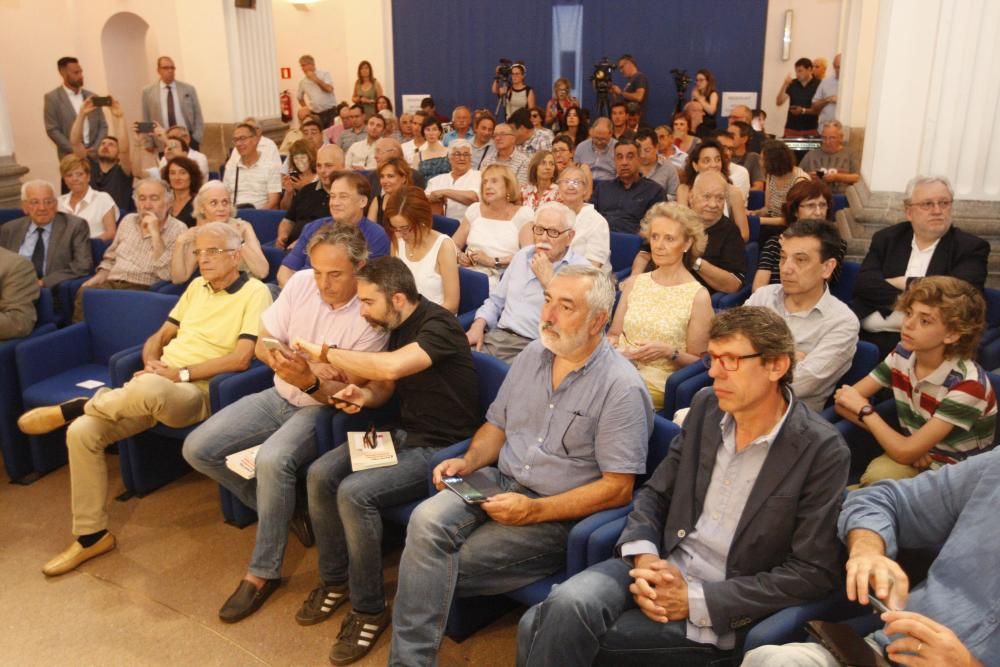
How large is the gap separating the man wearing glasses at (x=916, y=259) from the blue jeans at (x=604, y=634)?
197 cm

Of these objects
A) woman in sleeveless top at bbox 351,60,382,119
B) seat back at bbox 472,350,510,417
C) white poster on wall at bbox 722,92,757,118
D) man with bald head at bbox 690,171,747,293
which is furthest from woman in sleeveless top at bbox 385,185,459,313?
white poster on wall at bbox 722,92,757,118

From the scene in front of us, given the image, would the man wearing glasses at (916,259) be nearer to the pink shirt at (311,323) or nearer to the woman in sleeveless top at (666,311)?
the woman in sleeveless top at (666,311)

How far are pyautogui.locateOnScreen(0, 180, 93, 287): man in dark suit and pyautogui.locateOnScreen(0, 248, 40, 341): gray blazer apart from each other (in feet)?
2.41

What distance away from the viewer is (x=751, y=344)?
2.04 metres

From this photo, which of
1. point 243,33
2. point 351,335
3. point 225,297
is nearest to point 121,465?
point 225,297

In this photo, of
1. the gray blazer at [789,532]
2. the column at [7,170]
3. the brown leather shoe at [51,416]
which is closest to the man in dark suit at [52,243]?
the brown leather shoe at [51,416]

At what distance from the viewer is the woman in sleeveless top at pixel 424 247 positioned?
13.0ft

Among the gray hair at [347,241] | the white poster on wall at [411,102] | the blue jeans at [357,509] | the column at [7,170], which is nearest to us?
the blue jeans at [357,509]

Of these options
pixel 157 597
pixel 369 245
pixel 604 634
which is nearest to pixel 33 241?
pixel 369 245

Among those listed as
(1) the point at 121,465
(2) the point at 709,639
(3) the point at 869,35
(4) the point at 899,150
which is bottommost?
(1) the point at 121,465

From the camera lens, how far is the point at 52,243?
482 cm

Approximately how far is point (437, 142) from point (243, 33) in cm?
290

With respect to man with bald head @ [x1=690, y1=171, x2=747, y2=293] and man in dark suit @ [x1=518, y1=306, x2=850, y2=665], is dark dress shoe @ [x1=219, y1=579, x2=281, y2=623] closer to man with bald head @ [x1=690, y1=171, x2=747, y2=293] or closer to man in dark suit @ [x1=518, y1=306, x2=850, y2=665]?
man in dark suit @ [x1=518, y1=306, x2=850, y2=665]

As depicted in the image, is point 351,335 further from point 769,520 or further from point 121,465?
point 769,520
